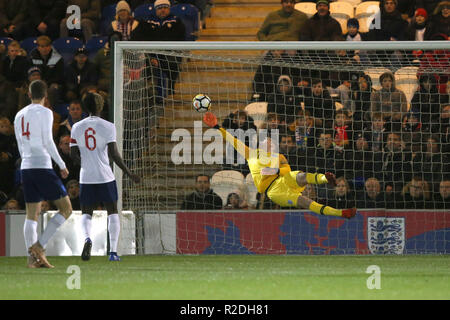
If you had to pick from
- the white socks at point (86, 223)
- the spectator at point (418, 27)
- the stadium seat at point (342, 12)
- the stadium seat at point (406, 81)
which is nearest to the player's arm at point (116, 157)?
the white socks at point (86, 223)

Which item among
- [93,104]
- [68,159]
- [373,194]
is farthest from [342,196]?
[93,104]

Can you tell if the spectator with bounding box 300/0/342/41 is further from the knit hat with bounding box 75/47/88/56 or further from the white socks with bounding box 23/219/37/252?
the white socks with bounding box 23/219/37/252

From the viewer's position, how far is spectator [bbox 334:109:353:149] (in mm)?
13633

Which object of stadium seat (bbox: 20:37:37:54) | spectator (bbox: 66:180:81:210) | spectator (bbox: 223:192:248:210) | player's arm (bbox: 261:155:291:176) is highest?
stadium seat (bbox: 20:37:37:54)

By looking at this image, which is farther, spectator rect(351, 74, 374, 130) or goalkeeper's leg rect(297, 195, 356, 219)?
spectator rect(351, 74, 374, 130)

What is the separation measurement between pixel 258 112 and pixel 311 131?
3.76 ft

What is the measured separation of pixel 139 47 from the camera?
41.3 ft

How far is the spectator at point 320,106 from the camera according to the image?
14.0m

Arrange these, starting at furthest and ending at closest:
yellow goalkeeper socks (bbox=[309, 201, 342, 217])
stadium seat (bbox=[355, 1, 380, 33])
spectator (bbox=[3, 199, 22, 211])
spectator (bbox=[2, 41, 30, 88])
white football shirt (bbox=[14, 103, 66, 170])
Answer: stadium seat (bbox=[355, 1, 380, 33])
spectator (bbox=[2, 41, 30, 88])
spectator (bbox=[3, 199, 22, 211])
yellow goalkeeper socks (bbox=[309, 201, 342, 217])
white football shirt (bbox=[14, 103, 66, 170])

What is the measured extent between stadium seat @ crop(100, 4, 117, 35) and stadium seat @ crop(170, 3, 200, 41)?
112 cm

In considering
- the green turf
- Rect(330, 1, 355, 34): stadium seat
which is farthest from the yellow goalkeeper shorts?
Rect(330, 1, 355, 34): stadium seat

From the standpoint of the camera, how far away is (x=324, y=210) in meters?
11.5

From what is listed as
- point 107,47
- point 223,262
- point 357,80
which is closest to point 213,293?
point 223,262

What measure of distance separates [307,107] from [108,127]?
13.6 ft
